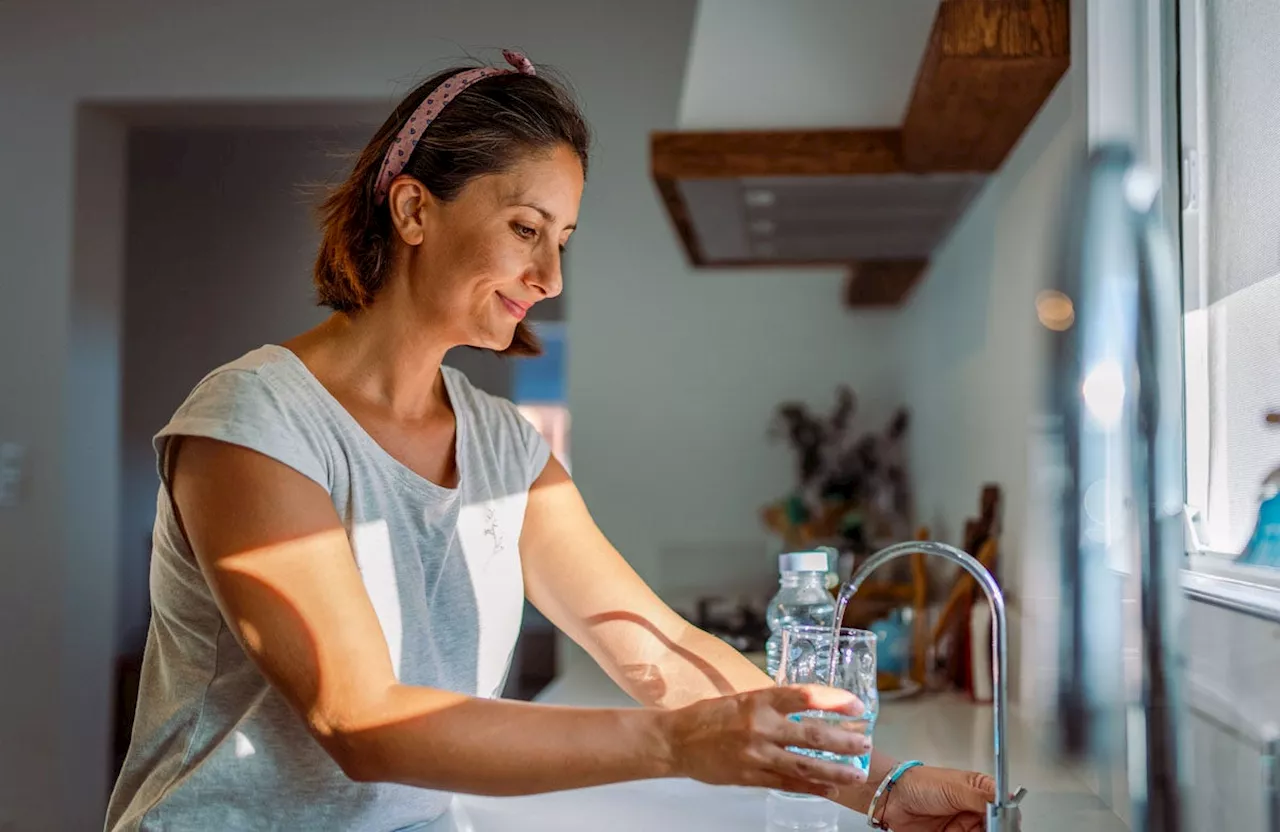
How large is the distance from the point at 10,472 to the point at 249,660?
243 centimetres

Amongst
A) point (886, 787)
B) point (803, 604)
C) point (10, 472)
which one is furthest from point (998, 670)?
point (10, 472)

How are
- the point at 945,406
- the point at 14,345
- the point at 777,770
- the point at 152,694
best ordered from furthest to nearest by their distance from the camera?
the point at 14,345, the point at 945,406, the point at 152,694, the point at 777,770

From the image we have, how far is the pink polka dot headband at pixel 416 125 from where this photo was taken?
103 centimetres

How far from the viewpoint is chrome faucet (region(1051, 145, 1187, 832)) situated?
80 centimetres

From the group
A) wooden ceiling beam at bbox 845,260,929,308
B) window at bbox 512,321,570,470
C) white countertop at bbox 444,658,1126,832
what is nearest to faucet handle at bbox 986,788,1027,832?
white countertop at bbox 444,658,1126,832

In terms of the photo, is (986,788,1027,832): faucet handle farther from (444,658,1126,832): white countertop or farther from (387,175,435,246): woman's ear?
(387,175,435,246): woman's ear

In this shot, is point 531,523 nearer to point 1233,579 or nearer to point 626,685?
point 626,685

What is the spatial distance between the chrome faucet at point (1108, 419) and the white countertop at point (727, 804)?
0.20ft

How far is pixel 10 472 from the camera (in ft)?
9.67

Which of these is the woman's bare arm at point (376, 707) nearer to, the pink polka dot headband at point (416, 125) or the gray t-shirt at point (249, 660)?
the gray t-shirt at point (249, 660)

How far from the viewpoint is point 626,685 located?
3.76ft

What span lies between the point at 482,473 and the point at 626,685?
26 centimetres

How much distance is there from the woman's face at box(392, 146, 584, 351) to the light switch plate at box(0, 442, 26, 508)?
2.36m

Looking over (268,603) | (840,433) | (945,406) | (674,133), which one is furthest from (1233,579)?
(840,433)
